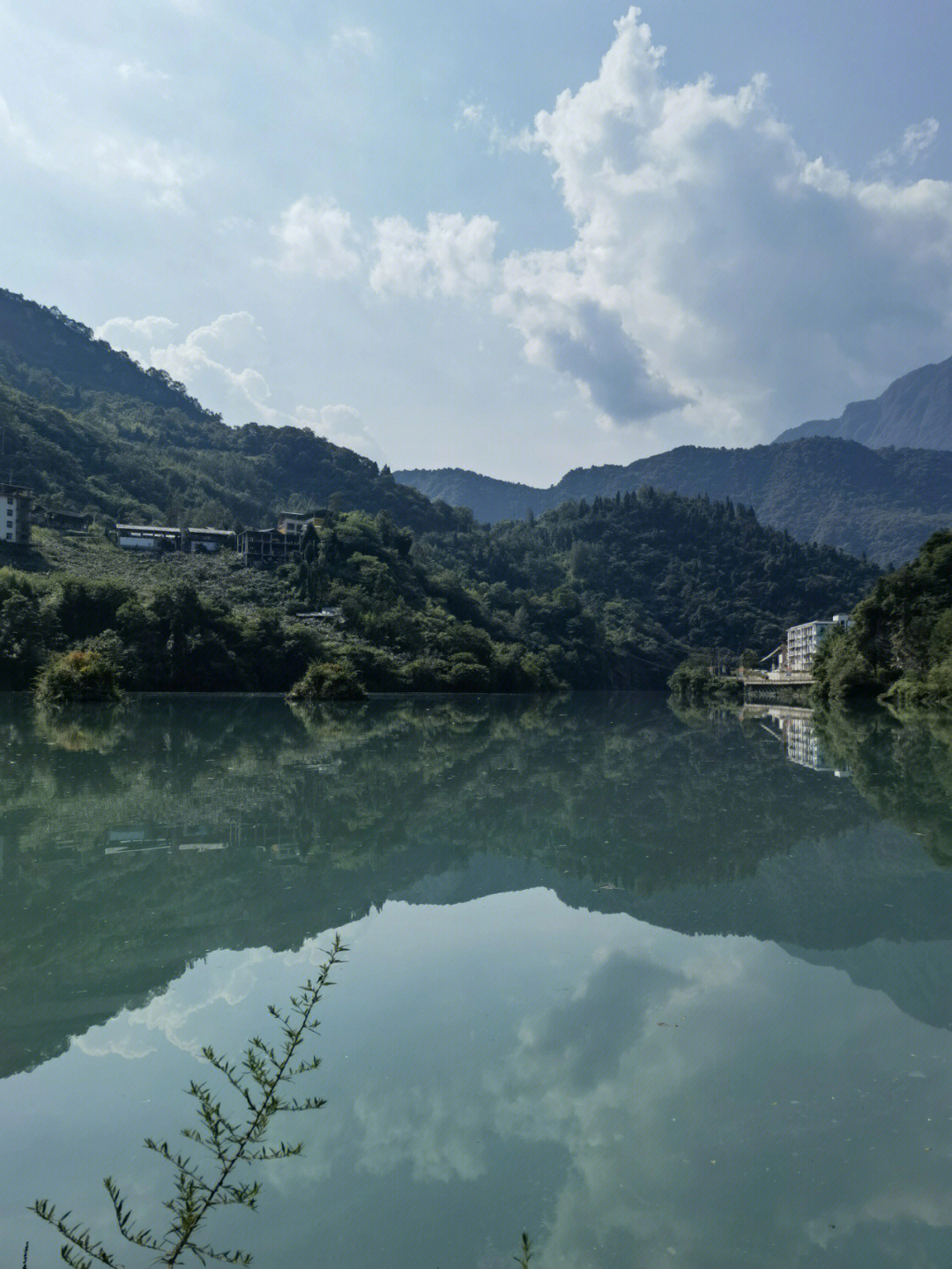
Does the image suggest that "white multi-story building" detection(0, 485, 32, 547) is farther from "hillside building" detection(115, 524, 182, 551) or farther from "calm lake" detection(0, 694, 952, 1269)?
"calm lake" detection(0, 694, 952, 1269)

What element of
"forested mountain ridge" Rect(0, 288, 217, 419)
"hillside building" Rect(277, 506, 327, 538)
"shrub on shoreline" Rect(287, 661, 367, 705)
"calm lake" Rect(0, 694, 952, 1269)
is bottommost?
"shrub on shoreline" Rect(287, 661, 367, 705)

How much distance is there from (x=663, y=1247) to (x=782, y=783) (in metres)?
16.1

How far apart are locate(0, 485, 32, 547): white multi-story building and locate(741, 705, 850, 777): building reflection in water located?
58733 millimetres

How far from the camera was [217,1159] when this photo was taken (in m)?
4.45

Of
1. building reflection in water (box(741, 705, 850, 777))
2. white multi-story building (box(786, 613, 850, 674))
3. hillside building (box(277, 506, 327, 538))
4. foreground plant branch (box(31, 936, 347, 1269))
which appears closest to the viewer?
foreground plant branch (box(31, 936, 347, 1269))

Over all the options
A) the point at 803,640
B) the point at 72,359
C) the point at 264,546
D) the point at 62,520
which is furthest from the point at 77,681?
the point at 72,359

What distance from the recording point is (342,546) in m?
86.8

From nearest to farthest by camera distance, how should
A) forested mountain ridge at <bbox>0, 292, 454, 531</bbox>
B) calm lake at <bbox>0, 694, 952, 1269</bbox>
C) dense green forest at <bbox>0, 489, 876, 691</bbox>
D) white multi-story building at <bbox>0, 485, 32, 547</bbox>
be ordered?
calm lake at <bbox>0, 694, 952, 1269</bbox> < dense green forest at <bbox>0, 489, 876, 691</bbox> < white multi-story building at <bbox>0, 485, 32, 547</bbox> < forested mountain ridge at <bbox>0, 292, 454, 531</bbox>

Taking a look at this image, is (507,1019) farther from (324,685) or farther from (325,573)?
(325,573)

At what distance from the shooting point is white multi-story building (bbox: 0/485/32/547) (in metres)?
68.6

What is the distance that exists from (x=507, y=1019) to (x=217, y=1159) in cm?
229

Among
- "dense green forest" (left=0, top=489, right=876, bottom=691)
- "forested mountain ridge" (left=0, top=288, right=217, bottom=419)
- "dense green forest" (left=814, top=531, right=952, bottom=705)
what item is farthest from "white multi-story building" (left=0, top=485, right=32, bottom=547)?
"forested mountain ridge" (left=0, top=288, right=217, bottom=419)

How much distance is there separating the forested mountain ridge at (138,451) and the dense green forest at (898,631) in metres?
74.6

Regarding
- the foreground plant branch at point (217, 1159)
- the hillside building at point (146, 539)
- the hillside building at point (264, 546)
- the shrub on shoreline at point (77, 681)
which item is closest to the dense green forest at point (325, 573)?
the shrub on shoreline at point (77, 681)
